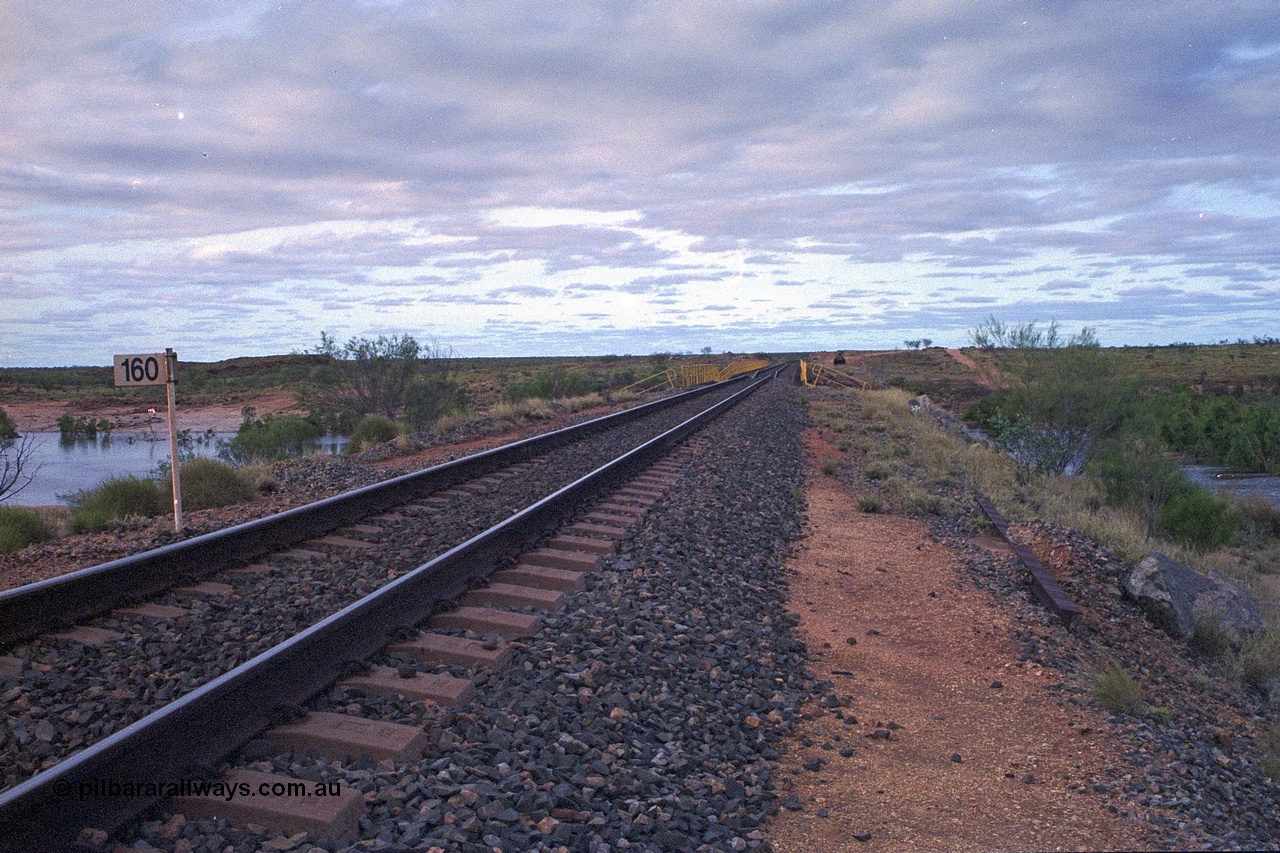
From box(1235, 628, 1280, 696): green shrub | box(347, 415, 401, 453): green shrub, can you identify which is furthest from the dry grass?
box(347, 415, 401, 453): green shrub

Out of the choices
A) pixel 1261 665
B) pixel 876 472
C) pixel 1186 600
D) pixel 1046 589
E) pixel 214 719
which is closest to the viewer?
pixel 214 719

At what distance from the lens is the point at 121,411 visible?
56438 mm

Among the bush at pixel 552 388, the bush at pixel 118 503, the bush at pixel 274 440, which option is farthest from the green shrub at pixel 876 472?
the bush at pixel 552 388

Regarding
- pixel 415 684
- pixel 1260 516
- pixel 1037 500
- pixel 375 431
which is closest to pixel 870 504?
pixel 1037 500

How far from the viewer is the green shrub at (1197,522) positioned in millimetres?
22375

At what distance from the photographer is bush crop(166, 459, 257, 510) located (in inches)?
519

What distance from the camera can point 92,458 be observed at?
32.8 meters

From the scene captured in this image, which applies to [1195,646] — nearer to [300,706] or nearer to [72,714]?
[300,706]

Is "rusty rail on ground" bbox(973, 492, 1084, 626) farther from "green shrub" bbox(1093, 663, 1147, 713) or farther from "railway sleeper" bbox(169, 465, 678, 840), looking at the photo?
"railway sleeper" bbox(169, 465, 678, 840)

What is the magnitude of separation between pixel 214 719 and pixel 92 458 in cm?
3277

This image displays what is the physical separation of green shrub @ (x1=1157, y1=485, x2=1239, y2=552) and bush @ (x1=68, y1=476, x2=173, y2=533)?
20.8m

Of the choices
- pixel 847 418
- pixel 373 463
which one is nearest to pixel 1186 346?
pixel 847 418

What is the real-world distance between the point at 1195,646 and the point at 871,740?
235 inches

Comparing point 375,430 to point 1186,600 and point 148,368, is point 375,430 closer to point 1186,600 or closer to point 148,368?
point 148,368
